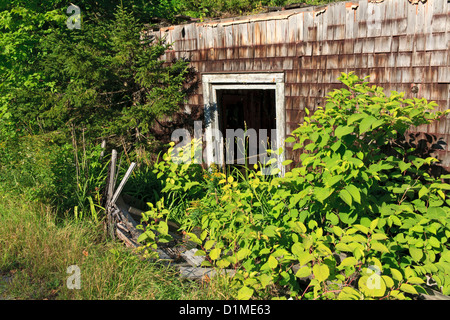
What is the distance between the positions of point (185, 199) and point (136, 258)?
2.02 m

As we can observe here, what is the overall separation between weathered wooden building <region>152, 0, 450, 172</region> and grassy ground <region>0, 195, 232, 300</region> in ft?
9.34

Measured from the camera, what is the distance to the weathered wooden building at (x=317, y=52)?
4453 mm

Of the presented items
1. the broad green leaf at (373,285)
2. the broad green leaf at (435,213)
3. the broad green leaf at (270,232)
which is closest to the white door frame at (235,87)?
the broad green leaf at (270,232)

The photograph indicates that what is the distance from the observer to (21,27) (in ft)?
23.4

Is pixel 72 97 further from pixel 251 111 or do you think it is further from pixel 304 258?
pixel 251 111

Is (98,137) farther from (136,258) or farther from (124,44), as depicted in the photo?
(136,258)

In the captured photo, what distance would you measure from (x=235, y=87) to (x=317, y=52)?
152cm

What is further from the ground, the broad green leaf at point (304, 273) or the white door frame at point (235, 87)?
the white door frame at point (235, 87)

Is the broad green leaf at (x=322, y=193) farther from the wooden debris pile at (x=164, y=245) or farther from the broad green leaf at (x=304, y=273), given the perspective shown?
the wooden debris pile at (x=164, y=245)

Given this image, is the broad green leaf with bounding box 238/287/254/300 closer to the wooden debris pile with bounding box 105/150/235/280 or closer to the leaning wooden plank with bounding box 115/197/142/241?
the wooden debris pile with bounding box 105/150/235/280

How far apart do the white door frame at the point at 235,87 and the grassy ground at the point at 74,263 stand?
8.94 ft

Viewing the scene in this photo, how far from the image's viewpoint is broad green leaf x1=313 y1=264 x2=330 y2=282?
280cm

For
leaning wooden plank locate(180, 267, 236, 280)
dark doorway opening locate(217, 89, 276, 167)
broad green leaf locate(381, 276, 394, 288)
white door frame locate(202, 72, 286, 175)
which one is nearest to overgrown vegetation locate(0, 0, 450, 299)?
broad green leaf locate(381, 276, 394, 288)

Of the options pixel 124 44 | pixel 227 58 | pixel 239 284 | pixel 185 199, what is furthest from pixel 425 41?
pixel 124 44
